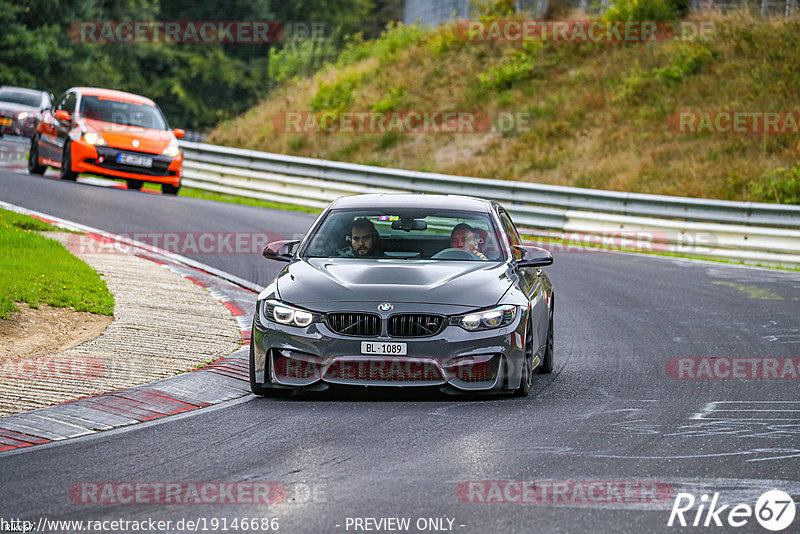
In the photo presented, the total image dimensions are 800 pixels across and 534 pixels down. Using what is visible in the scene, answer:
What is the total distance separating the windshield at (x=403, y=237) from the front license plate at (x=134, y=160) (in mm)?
14588

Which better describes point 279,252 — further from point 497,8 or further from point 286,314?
point 497,8

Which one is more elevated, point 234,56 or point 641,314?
Answer: point 234,56

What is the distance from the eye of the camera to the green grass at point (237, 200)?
2581 centimetres

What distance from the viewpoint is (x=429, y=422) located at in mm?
7789

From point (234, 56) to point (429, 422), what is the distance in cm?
5611

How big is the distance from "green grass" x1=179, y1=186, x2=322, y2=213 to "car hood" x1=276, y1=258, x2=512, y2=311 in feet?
52.3

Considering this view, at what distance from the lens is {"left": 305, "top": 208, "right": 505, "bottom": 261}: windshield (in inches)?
378

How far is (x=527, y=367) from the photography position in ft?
28.5

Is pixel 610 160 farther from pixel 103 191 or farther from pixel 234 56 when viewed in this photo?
pixel 234 56

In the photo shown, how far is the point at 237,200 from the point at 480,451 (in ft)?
67.2

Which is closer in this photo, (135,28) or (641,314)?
(641,314)

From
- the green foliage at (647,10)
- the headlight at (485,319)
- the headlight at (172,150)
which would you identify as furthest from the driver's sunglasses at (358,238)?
the green foliage at (647,10)

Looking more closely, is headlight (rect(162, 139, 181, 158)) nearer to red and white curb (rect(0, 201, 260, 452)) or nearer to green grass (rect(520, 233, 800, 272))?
green grass (rect(520, 233, 800, 272))

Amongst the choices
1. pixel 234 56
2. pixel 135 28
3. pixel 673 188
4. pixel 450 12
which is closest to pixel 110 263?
pixel 673 188
